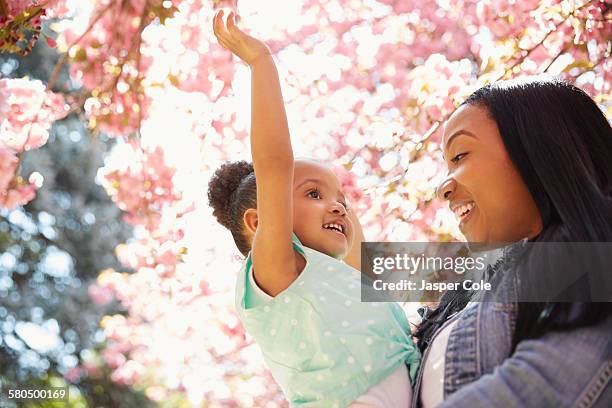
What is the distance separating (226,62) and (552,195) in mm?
3701

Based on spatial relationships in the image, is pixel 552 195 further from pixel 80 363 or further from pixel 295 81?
pixel 80 363

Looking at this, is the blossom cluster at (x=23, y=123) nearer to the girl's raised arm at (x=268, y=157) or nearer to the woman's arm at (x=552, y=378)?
the girl's raised arm at (x=268, y=157)

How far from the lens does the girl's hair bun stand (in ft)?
7.02

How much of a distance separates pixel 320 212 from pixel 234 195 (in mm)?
360

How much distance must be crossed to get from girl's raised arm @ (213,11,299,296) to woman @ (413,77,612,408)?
312mm

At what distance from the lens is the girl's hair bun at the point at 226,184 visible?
7.02ft

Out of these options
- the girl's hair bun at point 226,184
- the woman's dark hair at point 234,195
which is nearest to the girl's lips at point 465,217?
the woman's dark hair at point 234,195

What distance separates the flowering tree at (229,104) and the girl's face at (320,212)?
67 centimetres

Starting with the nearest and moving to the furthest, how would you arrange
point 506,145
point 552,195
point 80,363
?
1. point 552,195
2. point 506,145
3. point 80,363

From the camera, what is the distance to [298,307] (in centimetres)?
157

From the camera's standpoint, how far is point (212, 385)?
666 centimetres

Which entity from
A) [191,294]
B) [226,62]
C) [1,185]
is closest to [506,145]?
[1,185]

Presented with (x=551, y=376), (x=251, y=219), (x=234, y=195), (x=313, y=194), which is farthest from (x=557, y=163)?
(x=234, y=195)

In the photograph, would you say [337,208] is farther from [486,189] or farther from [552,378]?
[552,378]
